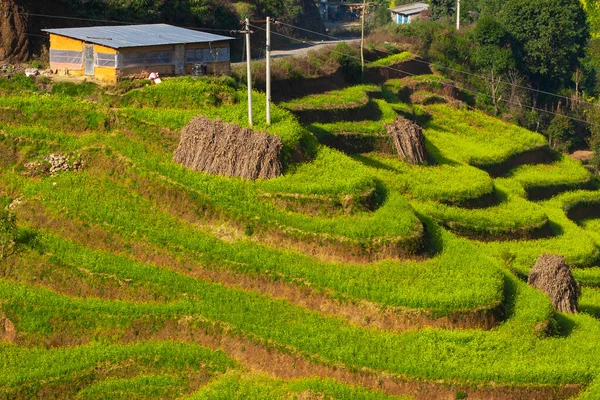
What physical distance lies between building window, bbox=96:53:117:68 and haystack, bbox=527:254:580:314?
62.6 feet

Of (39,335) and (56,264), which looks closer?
(39,335)

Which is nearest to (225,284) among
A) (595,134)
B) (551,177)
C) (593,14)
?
(551,177)

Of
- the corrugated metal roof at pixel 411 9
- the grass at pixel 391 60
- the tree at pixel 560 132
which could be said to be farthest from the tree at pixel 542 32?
the corrugated metal roof at pixel 411 9

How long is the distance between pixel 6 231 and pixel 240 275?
321 inches

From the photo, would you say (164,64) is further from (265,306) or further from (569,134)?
(569,134)

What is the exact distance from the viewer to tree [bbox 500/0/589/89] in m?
79.3

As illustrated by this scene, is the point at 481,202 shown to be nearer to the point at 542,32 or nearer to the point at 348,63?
the point at 348,63

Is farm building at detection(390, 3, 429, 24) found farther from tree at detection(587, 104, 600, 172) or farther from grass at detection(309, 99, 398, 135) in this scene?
grass at detection(309, 99, 398, 135)

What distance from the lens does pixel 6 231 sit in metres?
38.0

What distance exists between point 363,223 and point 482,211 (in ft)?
38.2

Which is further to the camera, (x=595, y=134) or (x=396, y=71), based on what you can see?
(x=595, y=134)

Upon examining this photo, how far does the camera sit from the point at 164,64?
157 feet

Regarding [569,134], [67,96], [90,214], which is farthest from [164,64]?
[569,134]

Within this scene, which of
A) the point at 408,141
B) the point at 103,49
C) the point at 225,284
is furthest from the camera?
the point at 408,141
